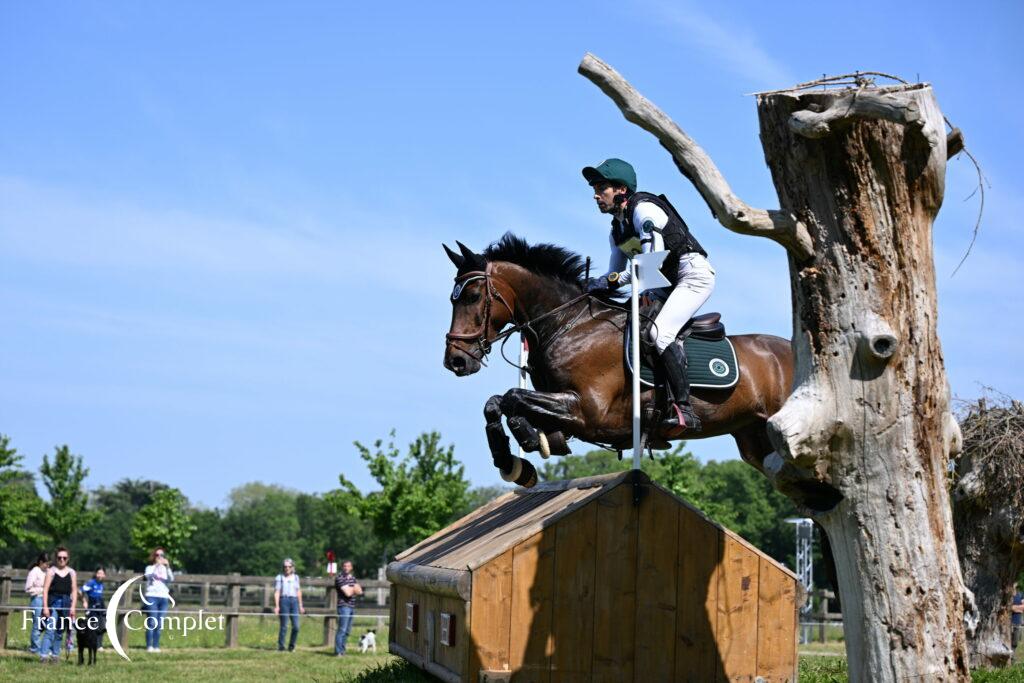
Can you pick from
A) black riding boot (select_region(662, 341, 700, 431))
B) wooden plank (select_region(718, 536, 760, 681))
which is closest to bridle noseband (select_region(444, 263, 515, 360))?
black riding boot (select_region(662, 341, 700, 431))

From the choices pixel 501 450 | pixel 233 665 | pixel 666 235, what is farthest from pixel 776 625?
pixel 233 665

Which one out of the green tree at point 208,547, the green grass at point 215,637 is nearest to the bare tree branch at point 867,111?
the green grass at point 215,637

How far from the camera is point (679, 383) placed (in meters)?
7.64

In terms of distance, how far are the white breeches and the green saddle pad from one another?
0.22 meters

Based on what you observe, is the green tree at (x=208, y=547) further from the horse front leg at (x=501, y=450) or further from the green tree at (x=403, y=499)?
the horse front leg at (x=501, y=450)

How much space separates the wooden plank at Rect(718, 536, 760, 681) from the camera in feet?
22.0

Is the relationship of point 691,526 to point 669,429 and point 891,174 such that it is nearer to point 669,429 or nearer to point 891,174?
point 669,429

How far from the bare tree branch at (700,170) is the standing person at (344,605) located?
1320cm

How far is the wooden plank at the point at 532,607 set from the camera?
6.30m

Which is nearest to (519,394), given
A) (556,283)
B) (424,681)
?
(556,283)

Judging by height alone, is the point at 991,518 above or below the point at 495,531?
above

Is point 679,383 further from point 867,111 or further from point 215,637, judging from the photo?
point 215,637

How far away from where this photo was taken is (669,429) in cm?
762

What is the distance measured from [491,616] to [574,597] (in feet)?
1.80
